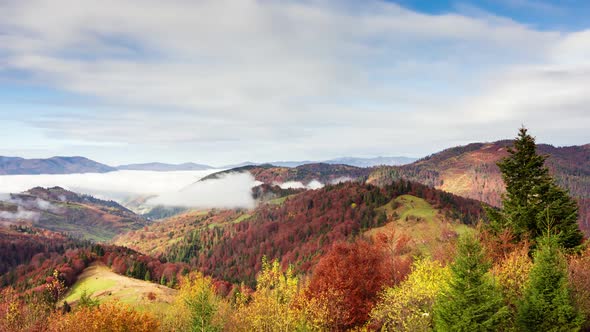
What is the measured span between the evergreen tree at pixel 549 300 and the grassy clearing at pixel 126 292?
107938mm

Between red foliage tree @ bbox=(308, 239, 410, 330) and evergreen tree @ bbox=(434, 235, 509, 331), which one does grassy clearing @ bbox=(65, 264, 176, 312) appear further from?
evergreen tree @ bbox=(434, 235, 509, 331)

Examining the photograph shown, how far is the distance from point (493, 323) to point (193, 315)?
38.1 meters

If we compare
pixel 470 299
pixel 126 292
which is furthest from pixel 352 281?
pixel 126 292

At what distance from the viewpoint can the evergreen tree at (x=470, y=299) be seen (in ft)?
129

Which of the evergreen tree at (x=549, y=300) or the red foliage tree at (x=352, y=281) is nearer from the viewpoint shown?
the evergreen tree at (x=549, y=300)

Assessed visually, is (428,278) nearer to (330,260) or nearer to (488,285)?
(488,285)

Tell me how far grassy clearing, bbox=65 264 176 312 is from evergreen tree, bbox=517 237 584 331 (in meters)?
108

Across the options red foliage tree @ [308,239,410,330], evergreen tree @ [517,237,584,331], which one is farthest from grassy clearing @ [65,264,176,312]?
evergreen tree @ [517,237,584,331]

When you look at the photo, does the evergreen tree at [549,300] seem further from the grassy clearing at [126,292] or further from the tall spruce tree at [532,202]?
the grassy clearing at [126,292]

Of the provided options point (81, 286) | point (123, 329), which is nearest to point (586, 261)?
point (123, 329)

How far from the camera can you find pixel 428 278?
53.3 metres

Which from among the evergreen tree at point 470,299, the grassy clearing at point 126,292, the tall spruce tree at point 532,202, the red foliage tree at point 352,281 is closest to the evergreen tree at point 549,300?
the evergreen tree at point 470,299

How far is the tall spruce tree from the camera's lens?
57219mm

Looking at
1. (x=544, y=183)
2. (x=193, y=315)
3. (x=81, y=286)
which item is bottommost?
(x=81, y=286)
